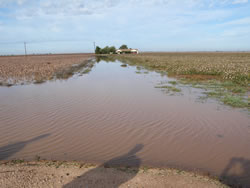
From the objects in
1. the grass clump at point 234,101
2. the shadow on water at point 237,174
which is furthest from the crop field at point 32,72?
the shadow on water at point 237,174

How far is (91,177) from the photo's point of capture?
3.90m

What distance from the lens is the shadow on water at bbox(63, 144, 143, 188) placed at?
3.69 m

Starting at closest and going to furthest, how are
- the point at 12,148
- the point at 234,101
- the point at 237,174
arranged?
the point at 237,174, the point at 12,148, the point at 234,101

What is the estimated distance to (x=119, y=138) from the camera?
5926mm

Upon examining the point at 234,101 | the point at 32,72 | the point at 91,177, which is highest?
the point at 32,72

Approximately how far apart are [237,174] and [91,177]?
330cm

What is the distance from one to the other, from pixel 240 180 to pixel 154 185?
76.4 inches

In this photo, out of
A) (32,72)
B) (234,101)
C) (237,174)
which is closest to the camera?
(237,174)

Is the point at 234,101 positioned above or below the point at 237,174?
above

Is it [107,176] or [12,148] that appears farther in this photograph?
[12,148]

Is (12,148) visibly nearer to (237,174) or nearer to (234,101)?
(237,174)

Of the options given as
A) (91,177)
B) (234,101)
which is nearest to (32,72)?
(234,101)

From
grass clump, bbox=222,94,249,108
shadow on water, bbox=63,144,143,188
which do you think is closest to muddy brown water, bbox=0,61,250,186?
shadow on water, bbox=63,144,143,188

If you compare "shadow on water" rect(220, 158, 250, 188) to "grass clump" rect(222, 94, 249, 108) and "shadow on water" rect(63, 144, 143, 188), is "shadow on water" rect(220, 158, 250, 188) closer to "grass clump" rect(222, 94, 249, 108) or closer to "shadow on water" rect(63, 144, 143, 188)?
"shadow on water" rect(63, 144, 143, 188)
